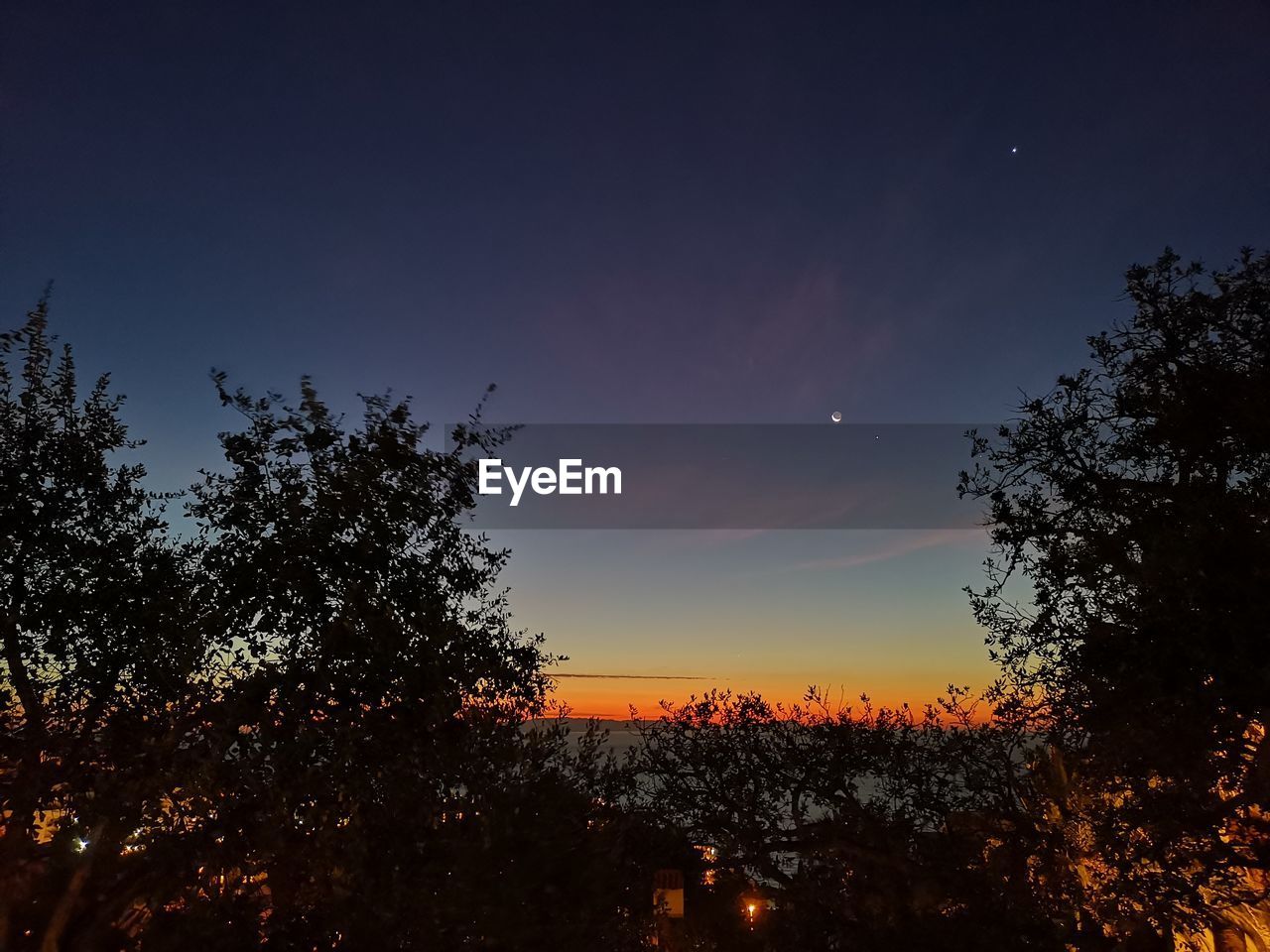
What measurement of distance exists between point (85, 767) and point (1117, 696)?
11199 millimetres

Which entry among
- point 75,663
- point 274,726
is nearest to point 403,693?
point 274,726

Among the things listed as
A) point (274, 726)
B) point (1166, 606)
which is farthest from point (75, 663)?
point (1166, 606)

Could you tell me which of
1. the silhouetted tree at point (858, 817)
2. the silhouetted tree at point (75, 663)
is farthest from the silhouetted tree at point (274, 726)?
the silhouetted tree at point (858, 817)

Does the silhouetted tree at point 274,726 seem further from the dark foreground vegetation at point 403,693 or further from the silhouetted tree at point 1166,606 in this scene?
the silhouetted tree at point 1166,606

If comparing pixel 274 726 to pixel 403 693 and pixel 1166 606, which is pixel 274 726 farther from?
pixel 1166 606

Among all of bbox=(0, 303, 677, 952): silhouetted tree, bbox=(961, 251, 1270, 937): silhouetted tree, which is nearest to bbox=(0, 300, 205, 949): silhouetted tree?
bbox=(0, 303, 677, 952): silhouetted tree

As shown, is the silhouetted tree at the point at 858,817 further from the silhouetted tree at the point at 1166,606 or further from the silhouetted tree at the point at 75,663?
the silhouetted tree at the point at 75,663

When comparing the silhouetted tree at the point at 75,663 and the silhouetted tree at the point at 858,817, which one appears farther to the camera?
the silhouetted tree at the point at 858,817

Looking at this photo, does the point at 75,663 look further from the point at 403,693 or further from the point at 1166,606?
the point at 1166,606

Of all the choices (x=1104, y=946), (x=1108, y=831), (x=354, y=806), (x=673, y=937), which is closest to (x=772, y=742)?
(x=1104, y=946)

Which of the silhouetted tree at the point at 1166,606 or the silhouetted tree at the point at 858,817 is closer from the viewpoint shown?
the silhouetted tree at the point at 1166,606

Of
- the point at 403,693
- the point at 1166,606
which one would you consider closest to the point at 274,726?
the point at 403,693

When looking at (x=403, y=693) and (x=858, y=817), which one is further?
(x=858, y=817)

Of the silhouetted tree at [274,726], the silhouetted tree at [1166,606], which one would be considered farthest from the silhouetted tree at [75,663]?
the silhouetted tree at [1166,606]
